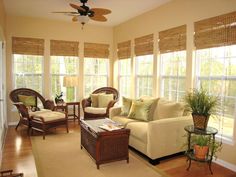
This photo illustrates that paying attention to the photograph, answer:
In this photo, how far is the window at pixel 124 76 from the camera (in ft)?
19.4

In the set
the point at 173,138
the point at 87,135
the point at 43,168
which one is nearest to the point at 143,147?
the point at 173,138

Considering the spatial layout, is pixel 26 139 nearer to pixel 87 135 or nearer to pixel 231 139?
pixel 87 135

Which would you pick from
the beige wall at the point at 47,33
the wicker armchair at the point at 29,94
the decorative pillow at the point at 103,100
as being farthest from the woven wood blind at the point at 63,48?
the decorative pillow at the point at 103,100

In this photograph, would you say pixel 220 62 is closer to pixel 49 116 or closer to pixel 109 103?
pixel 109 103

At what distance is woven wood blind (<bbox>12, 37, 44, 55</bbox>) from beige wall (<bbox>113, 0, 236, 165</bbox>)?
2.46m

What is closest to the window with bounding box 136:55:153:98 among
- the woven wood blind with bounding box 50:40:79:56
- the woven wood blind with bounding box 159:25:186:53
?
the woven wood blind with bounding box 159:25:186:53

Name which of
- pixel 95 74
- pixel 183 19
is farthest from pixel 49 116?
pixel 183 19

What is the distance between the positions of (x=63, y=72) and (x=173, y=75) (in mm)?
3272

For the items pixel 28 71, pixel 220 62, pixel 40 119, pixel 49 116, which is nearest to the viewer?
pixel 220 62

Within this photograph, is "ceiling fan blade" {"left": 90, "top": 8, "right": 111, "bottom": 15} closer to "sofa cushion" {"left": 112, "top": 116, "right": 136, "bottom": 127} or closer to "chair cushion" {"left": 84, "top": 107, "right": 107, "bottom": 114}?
"sofa cushion" {"left": 112, "top": 116, "right": 136, "bottom": 127}

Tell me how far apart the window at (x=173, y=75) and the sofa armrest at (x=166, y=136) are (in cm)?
85

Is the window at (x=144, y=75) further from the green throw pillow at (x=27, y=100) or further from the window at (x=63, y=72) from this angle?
the green throw pillow at (x=27, y=100)

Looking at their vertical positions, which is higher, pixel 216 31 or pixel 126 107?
pixel 216 31

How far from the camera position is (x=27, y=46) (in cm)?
546
